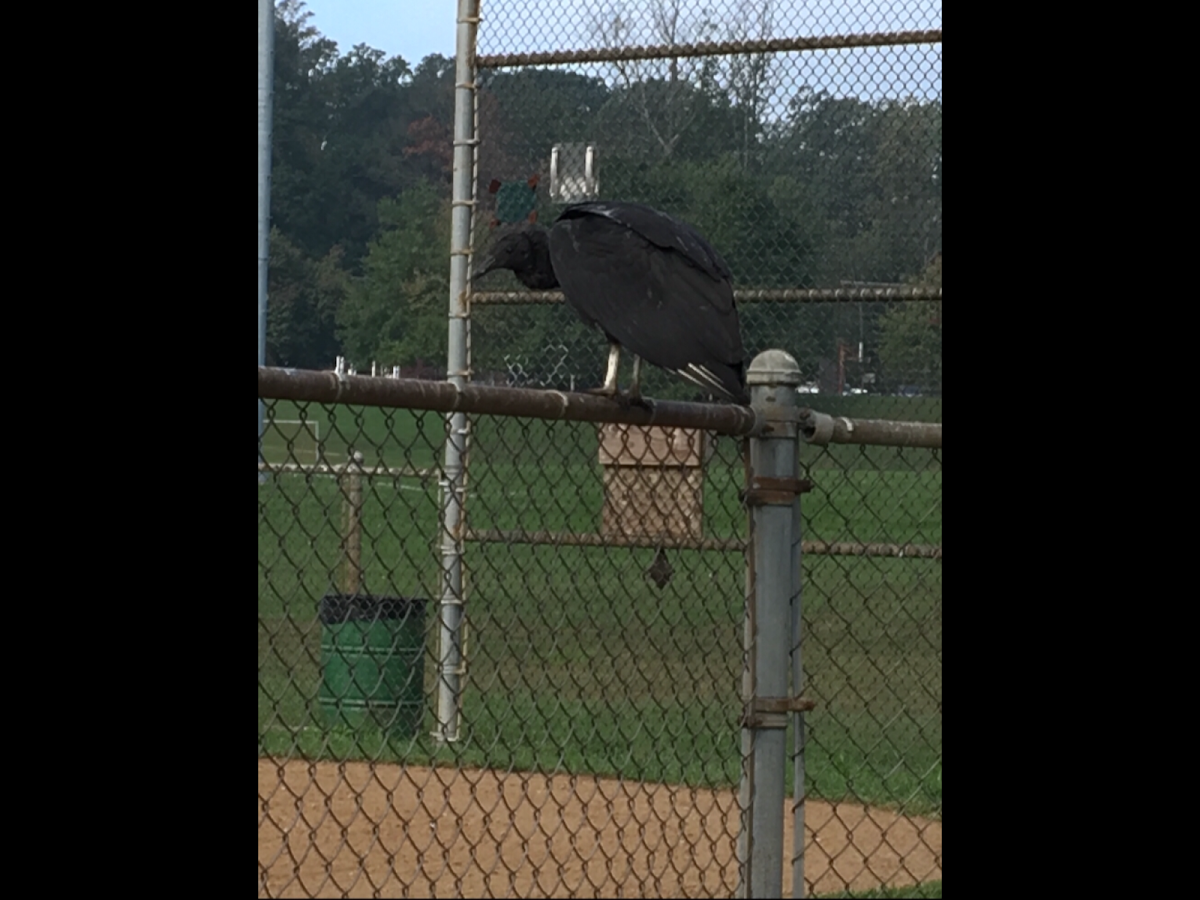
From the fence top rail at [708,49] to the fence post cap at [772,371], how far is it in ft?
11.2

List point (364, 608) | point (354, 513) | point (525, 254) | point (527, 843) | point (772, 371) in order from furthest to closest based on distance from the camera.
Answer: point (364, 608), point (354, 513), point (527, 843), point (525, 254), point (772, 371)

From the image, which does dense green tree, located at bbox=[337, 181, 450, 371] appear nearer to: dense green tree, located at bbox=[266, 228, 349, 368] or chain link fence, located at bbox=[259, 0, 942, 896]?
dense green tree, located at bbox=[266, 228, 349, 368]

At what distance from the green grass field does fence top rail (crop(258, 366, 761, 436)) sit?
6.53ft

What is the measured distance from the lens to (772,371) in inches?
133

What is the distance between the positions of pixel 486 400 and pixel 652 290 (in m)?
1.28

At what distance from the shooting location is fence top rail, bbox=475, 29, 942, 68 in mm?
6461

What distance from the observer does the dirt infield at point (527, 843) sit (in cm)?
546

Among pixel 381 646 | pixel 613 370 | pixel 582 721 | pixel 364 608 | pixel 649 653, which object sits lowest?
pixel 582 721

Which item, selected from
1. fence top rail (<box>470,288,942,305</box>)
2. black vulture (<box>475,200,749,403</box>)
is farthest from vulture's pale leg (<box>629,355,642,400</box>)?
fence top rail (<box>470,288,942,305</box>)

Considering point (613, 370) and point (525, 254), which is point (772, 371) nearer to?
point (613, 370)

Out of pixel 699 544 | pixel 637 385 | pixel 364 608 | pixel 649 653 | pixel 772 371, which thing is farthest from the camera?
pixel 649 653

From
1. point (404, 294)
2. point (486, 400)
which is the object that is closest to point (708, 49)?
point (486, 400)
